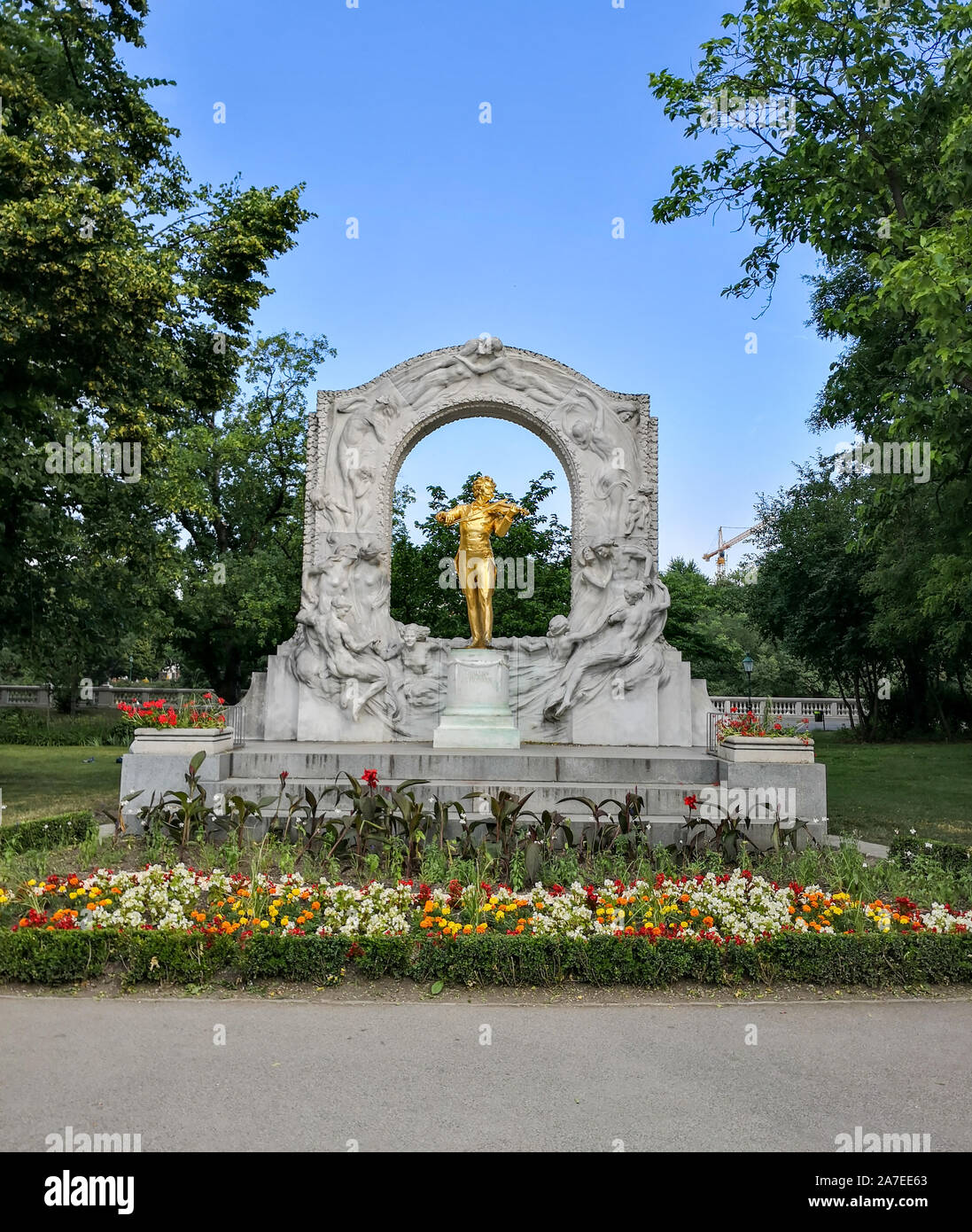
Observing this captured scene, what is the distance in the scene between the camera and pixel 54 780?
54.0 ft

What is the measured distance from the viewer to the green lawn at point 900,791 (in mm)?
11977

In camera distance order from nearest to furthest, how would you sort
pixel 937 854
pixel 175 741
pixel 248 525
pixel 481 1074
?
pixel 481 1074, pixel 937 854, pixel 175 741, pixel 248 525

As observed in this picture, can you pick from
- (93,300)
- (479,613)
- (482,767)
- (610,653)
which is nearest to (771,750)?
(482,767)

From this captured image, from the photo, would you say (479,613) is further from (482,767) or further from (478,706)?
(482,767)

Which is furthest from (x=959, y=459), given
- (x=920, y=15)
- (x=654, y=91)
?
(x=654, y=91)

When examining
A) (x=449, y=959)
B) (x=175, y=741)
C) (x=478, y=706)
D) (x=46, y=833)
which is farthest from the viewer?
(x=478, y=706)

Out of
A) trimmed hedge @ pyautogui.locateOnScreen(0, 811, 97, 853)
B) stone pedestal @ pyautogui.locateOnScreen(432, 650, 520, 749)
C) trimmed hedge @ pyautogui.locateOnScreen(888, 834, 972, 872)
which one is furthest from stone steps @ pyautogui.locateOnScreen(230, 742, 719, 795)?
trimmed hedge @ pyautogui.locateOnScreen(888, 834, 972, 872)

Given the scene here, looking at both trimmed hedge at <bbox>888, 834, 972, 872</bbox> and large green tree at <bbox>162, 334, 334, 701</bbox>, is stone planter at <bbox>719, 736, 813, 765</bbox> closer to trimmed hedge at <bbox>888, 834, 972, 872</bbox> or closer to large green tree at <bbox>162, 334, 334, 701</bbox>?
trimmed hedge at <bbox>888, 834, 972, 872</bbox>

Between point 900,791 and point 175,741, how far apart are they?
1231 centimetres

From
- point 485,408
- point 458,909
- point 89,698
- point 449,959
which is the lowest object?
point 449,959

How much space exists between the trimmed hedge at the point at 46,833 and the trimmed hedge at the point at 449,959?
3332mm

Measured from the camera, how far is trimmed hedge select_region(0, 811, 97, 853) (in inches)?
362
